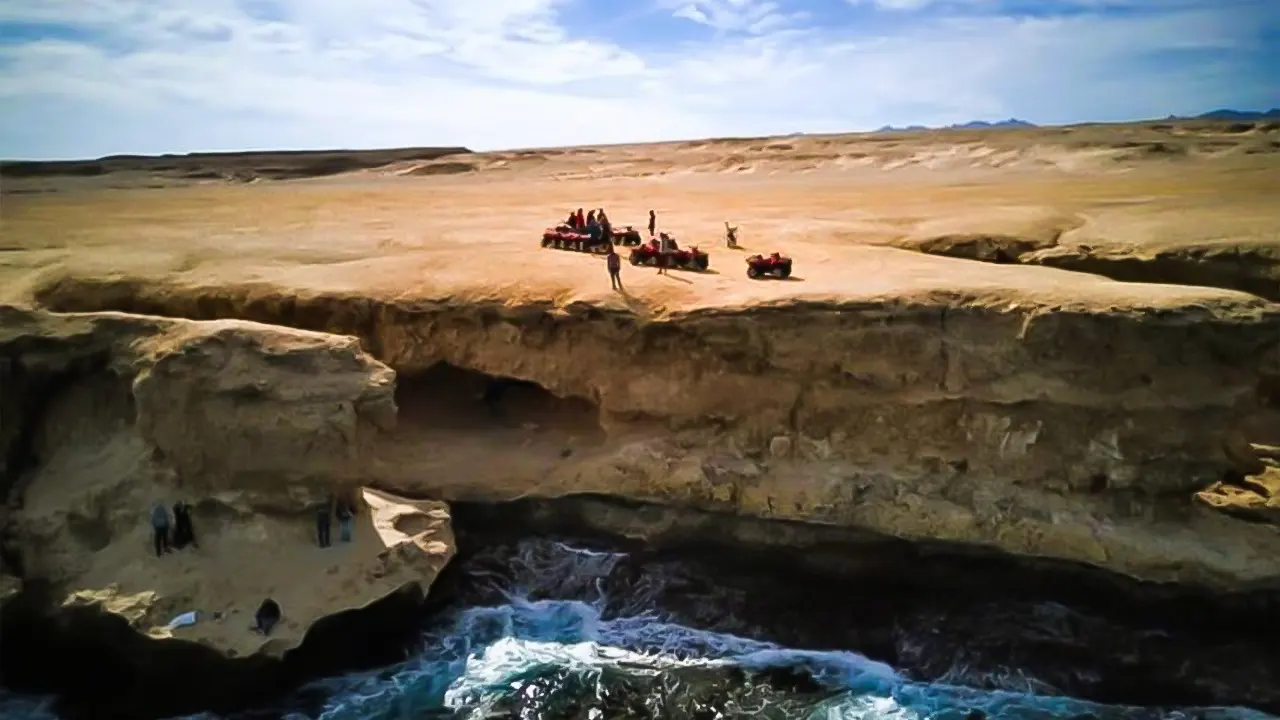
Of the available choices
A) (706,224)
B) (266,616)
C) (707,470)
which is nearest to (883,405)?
(707,470)

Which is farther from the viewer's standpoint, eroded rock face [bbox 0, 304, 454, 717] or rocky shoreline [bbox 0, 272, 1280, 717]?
rocky shoreline [bbox 0, 272, 1280, 717]

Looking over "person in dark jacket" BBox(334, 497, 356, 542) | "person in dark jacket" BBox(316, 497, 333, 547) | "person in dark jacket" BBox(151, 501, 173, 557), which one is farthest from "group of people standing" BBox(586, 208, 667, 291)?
"person in dark jacket" BBox(151, 501, 173, 557)

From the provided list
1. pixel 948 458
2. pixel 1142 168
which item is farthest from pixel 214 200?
pixel 1142 168

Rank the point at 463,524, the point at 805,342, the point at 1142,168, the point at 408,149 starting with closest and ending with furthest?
the point at 805,342, the point at 463,524, the point at 1142,168, the point at 408,149

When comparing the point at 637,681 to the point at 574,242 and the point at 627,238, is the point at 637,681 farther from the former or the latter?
the point at 627,238

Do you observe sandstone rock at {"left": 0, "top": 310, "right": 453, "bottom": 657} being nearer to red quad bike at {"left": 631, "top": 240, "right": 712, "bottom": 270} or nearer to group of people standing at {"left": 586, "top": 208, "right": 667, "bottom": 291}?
group of people standing at {"left": 586, "top": 208, "right": 667, "bottom": 291}

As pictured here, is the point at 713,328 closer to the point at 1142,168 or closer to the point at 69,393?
the point at 69,393

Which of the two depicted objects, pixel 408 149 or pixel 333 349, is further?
pixel 408 149
